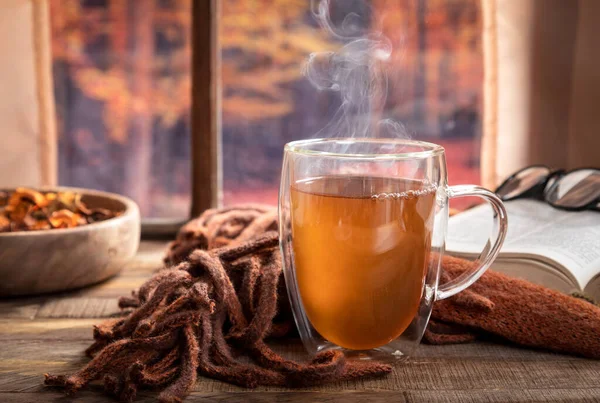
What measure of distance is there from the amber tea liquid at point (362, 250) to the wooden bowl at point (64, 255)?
411mm

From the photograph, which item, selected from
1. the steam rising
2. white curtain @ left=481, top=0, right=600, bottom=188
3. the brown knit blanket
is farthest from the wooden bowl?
white curtain @ left=481, top=0, right=600, bottom=188

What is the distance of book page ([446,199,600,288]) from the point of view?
0.99 meters

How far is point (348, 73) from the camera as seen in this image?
1.49 m

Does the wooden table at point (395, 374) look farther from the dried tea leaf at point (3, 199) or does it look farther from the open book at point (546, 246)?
the dried tea leaf at point (3, 199)

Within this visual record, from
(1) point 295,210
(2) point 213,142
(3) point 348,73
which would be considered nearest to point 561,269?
(1) point 295,210

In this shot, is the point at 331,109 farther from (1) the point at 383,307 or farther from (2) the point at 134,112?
(1) the point at 383,307

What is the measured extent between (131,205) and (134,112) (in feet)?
4.19

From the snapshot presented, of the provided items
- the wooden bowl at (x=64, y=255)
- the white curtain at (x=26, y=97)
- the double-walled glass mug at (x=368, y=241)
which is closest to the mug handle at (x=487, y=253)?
the double-walled glass mug at (x=368, y=241)

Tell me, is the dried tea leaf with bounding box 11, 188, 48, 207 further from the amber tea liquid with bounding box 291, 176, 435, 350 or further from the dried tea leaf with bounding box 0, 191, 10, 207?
the amber tea liquid with bounding box 291, 176, 435, 350

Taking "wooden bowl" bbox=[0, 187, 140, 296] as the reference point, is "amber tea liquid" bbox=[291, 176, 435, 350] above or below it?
above

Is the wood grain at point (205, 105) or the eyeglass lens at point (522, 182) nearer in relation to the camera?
the eyeglass lens at point (522, 182)

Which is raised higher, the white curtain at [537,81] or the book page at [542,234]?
the white curtain at [537,81]

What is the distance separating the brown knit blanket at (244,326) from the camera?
809mm

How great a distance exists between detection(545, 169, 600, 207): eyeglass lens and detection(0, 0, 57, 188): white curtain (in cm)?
113
